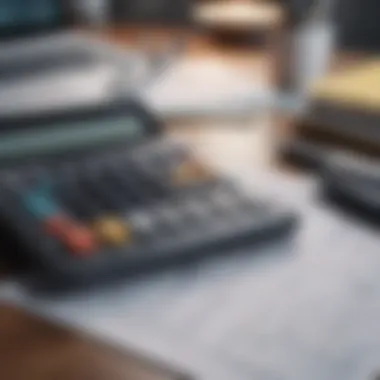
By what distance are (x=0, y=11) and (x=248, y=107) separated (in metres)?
0.23

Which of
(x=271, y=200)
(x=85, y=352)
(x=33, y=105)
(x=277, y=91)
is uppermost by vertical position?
(x=277, y=91)

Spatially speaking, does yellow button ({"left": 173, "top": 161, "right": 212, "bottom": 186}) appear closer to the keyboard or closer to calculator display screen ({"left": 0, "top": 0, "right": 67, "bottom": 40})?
the keyboard

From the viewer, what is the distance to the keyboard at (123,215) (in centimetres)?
57

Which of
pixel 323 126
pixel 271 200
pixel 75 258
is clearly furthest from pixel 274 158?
pixel 75 258

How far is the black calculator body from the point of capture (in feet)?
1.86

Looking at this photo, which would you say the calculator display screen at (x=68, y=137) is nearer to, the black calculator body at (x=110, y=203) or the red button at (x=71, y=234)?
the black calculator body at (x=110, y=203)

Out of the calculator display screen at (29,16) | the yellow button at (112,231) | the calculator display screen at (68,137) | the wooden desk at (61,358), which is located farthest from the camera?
the calculator display screen at (29,16)

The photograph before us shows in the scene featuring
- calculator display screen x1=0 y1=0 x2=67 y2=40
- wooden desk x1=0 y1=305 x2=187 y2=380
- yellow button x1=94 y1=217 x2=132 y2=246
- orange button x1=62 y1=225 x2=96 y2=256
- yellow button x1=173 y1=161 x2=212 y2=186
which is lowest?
wooden desk x1=0 y1=305 x2=187 y2=380

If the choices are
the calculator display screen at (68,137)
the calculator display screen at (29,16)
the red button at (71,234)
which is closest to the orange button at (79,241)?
the red button at (71,234)

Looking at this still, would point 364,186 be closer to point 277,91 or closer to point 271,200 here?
point 271,200

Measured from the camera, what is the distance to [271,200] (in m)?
0.64

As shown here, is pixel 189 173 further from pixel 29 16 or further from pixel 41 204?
pixel 29 16

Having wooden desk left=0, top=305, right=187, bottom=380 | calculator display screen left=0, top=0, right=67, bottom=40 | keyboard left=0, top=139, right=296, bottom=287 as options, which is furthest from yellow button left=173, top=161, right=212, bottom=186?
calculator display screen left=0, top=0, right=67, bottom=40

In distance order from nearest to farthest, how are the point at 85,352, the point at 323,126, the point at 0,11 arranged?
the point at 85,352, the point at 323,126, the point at 0,11
